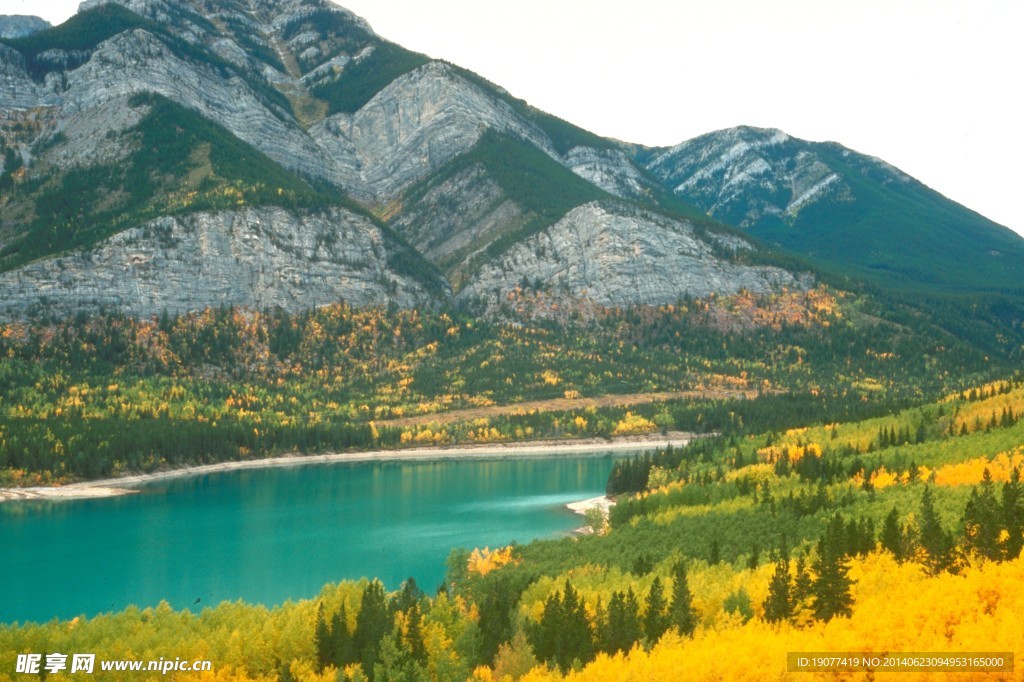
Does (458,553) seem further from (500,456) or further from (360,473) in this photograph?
(500,456)

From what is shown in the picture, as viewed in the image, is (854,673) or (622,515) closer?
(854,673)

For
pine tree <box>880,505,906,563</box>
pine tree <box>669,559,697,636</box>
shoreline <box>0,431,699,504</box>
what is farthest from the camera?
shoreline <box>0,431,699,504</box>

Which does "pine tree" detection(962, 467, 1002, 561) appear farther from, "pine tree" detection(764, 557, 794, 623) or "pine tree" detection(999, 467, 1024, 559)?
"pine tree" detection(764, 557, 794, 623)

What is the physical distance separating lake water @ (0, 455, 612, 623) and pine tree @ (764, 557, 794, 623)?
134 ft

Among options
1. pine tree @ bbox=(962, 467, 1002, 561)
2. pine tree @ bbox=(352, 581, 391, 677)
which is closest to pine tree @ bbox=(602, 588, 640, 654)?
pine tree @ bbox=(352, 581, 391, 677)

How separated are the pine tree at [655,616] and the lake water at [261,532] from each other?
3624 centimetres

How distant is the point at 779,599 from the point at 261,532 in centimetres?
8413

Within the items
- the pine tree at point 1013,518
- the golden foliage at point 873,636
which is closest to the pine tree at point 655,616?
the golden foliage at point 873,636

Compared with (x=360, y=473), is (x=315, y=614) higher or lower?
higher

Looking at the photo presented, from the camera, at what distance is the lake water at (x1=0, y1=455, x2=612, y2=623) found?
86938 millimetres

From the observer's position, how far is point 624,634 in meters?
47.5

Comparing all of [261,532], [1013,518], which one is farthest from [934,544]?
[261,532]

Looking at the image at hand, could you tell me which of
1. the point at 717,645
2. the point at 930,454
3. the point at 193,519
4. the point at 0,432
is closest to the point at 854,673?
the point at 717,645

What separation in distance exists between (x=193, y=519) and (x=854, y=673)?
350 feet
